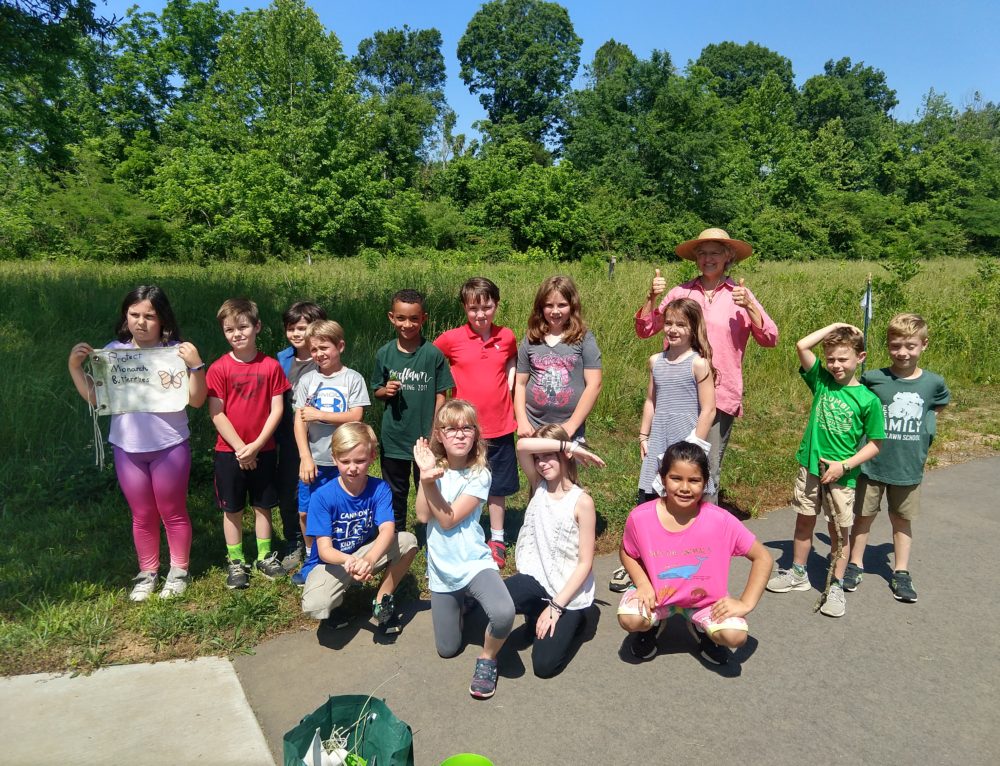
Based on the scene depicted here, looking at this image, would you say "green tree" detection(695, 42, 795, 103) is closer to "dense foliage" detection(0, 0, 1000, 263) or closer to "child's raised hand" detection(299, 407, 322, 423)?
"dense foliage" detection(0, 0, 1000, 263)

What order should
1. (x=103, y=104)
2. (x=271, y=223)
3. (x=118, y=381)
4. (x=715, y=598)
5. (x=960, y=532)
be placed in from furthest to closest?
(x=103, y=104) → (x=271, y=223) → (x=960, y=532) → (x=118, y=381) → (x=715, y=598)

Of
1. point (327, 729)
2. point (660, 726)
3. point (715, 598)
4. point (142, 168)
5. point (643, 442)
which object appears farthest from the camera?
point (142, 168)

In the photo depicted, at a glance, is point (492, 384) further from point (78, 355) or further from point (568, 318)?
point (78, 355)

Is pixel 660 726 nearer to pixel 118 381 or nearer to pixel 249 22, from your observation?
pixel 118 381

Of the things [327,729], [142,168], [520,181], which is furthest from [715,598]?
[142,168]

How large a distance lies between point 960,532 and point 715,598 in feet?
9.37

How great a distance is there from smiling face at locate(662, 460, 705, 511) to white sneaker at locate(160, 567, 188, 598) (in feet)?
8.90

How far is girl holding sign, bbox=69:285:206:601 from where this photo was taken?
3910 mm

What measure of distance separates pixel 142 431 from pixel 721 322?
3457 mm

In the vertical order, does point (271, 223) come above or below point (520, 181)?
below

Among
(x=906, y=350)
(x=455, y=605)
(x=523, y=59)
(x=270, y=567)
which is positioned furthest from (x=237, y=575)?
(x=523, y=59)

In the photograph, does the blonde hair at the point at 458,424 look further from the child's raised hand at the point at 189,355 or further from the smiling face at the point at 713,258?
the smiling face at the point at 713,258

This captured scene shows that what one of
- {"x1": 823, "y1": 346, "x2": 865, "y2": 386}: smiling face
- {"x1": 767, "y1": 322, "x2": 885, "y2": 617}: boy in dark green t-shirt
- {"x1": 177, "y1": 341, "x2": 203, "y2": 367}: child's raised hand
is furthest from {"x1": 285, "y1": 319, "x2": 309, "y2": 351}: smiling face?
{"x1": 823, "y1": 346, "x2": 865, "y2": 386}: smiling face

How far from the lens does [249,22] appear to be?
33.8 metres
